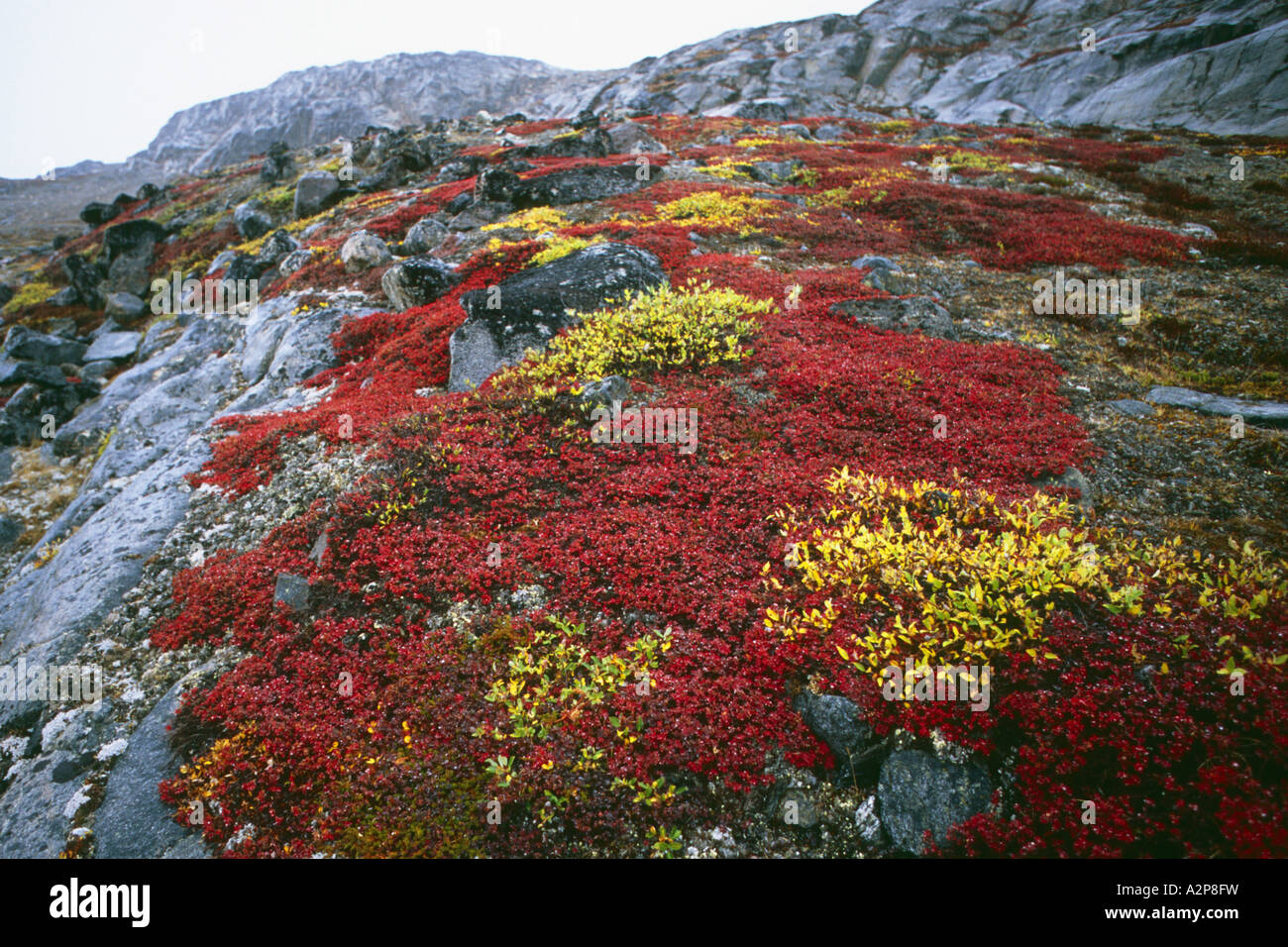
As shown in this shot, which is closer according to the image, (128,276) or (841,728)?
(841,728)

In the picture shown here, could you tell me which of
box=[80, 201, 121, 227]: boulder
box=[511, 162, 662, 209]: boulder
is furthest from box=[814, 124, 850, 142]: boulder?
box=[80, 201, 121, 227]: boulder

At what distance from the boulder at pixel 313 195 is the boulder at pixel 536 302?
101 feet

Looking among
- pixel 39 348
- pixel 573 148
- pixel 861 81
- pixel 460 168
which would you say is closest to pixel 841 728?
pixel 39 348

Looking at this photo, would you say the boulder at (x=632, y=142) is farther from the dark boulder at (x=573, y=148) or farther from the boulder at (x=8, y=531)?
the boulder at (x=8, y=531)

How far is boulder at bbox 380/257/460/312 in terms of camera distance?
65.2 ft

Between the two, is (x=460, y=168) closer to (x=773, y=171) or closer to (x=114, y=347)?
(x=773, y=171)

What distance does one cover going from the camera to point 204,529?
11.2 meters

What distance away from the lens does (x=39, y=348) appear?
2650cm

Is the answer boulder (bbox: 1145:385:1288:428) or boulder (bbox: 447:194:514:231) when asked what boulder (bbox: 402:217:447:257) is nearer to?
boulder (bbox: 447:194:514:231)

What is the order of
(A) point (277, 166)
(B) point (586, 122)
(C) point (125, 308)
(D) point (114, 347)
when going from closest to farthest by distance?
1. (D) point (114, 347)
2. (C) point (125, 308)
3. (B) point (586, 122)
4. (A) point (277, 166)

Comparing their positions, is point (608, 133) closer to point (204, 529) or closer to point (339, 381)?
point (339, 381)

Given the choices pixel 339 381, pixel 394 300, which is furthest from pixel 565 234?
pixel 339 381

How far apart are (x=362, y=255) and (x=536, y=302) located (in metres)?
13.5
